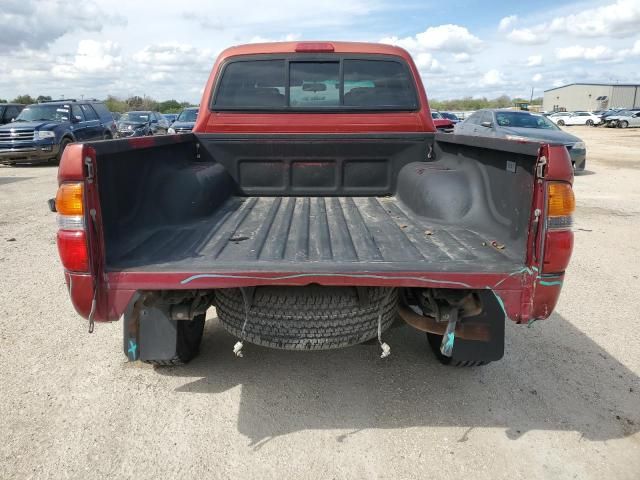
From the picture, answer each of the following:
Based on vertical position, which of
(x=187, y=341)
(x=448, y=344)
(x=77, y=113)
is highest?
(x=77, y=113)

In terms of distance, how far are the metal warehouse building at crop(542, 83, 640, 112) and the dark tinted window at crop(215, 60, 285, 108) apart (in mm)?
77990

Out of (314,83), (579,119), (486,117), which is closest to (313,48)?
(314,83)

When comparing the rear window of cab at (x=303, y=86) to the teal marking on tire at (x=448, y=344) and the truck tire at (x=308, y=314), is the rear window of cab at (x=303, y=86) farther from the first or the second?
the teal marking on tire at (x=448, y=344)

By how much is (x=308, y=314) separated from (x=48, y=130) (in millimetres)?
14204

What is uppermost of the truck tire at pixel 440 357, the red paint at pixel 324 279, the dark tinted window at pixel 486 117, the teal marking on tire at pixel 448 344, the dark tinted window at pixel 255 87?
the dark tinted window at pixel 255 87

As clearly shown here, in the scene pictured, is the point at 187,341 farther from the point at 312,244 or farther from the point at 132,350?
the point at 312,244

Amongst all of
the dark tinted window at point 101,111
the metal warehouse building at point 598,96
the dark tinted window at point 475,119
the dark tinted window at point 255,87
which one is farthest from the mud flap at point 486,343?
the metal warehouse building at point 598,96

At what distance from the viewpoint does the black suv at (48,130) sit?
13.7 meters

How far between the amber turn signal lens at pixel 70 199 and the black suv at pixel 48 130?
1253 centimetres

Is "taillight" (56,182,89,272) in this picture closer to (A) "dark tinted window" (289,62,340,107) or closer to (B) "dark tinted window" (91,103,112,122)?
(A) "dark tinted window" (289,62,340,107)

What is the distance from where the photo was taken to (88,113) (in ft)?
51.2

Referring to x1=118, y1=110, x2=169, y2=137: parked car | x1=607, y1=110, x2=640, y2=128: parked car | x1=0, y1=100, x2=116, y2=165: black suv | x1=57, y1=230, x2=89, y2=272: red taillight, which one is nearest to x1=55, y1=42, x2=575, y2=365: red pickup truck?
x1=57, y1=230, x2=89, y2=272: red taillight

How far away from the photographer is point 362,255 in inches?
96.9

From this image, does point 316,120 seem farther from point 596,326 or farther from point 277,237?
point 596,326
